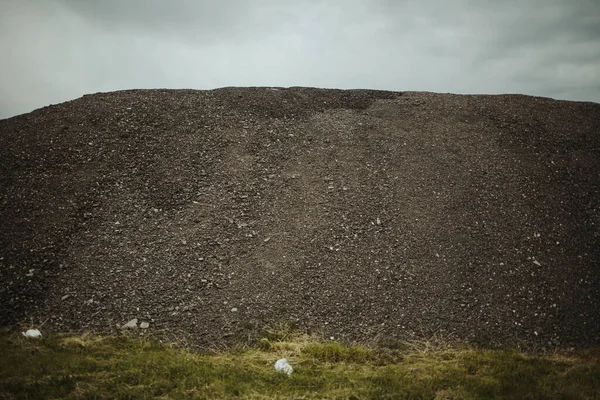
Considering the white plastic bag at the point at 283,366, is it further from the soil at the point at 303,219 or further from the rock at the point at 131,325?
the rock at the point at 131,325

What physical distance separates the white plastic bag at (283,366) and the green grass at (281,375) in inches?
3.5

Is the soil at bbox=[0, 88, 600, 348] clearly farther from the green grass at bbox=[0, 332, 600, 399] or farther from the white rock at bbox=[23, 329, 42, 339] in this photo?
the green grass at bbox=[0, 332, 600, 399]

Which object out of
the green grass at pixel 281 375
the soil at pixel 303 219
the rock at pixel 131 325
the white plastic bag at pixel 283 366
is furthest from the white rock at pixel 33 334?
the white plastic bag at pixel 283 366

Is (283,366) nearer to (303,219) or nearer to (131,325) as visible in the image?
(131,325)

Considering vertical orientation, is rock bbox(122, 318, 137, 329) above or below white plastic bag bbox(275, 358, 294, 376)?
above

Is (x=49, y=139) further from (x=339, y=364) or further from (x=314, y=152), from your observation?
(x=339, y=364)

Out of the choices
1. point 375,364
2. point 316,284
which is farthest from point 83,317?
point 375,364

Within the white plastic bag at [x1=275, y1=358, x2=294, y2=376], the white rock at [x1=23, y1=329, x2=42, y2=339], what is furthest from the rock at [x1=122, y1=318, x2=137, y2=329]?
the white plastic bag at [x1=275, y1=358, x2=294, y2=376]

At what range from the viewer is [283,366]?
16.3 feet

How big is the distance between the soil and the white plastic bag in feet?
3.33

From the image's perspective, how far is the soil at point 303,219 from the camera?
20.4ft

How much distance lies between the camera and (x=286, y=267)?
6.98 metres

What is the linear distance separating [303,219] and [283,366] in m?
3.57

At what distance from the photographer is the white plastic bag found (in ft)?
16.2
